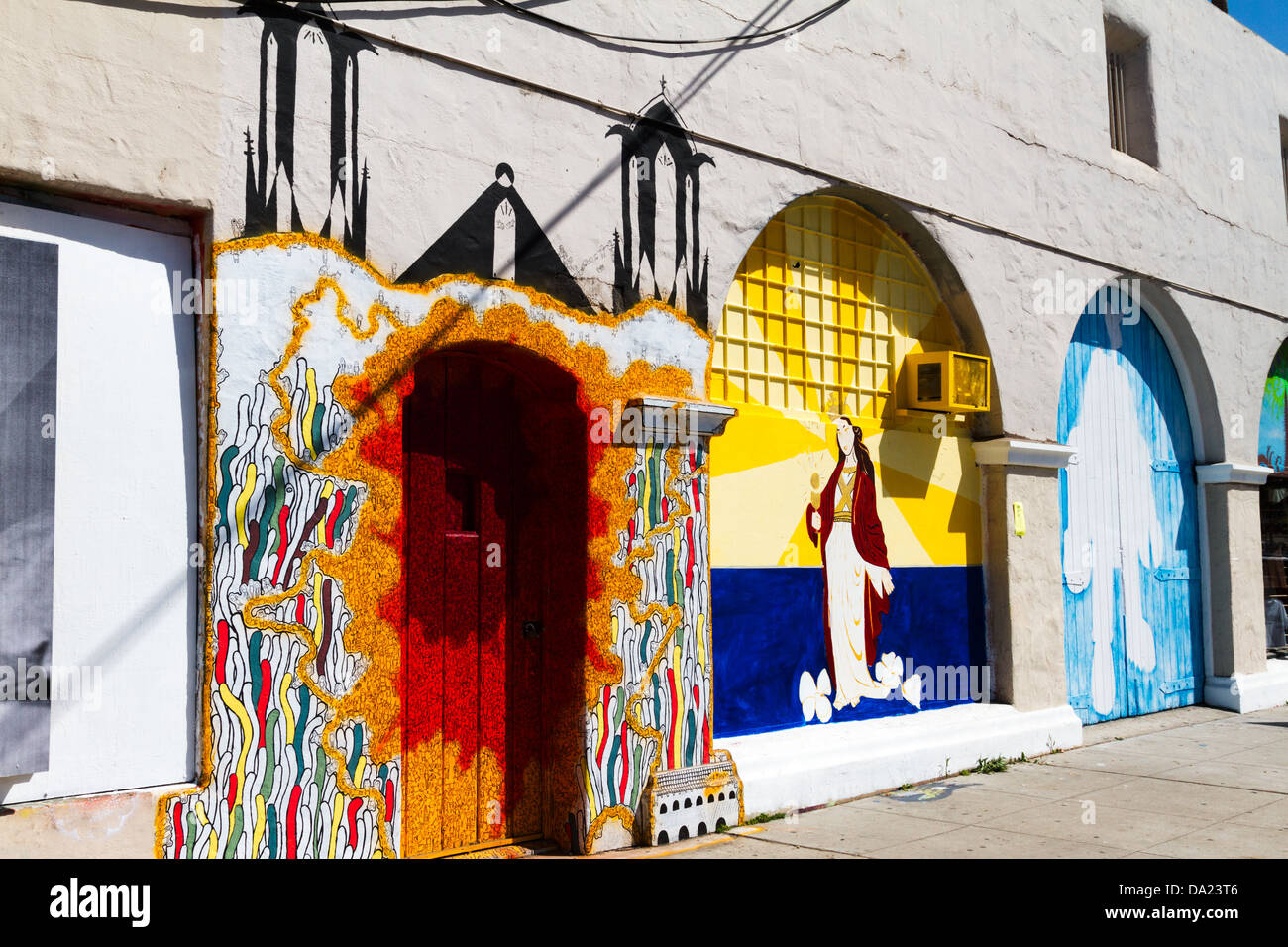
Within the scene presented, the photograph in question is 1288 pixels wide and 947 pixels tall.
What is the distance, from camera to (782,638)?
7527 millimetres

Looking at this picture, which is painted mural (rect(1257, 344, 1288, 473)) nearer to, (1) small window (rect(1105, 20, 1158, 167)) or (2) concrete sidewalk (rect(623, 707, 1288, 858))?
(1) small window (rect(1105, 20, 1158, 167))

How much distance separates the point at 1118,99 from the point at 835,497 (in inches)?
253

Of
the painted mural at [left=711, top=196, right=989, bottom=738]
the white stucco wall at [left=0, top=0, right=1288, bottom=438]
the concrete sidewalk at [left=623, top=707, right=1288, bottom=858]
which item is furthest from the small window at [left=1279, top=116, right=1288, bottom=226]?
the concrete sidewalk at [left=623, top=707, right=1288, bottom=858]

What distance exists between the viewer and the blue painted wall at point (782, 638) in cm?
720

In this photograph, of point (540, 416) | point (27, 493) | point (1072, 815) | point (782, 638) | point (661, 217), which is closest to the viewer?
point (27, 493)

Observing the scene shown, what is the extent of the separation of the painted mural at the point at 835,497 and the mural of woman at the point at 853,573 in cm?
Answer: 1

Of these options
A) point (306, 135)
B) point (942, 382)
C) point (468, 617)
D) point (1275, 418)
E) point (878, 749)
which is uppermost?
point (306, 135)

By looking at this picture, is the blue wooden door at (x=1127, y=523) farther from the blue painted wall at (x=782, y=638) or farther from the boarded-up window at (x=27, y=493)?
the boarded-up window at (x=27, y=493)

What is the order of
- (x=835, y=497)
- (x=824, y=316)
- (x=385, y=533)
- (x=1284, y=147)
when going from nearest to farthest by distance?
(x=385, y=533), (x=835, y=497), (x=824, y=316), (x=1284, y=147)

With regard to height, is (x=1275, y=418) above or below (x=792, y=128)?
below

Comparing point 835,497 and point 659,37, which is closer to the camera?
point 659,37

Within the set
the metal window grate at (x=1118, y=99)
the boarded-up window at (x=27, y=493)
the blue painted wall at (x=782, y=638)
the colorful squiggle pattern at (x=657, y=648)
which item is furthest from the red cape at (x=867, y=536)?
the metal window grate at (x=1118, y=99)

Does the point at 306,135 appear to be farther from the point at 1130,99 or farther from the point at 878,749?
the point at 1130,99

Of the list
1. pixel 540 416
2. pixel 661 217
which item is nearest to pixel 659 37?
pixel 661 217
